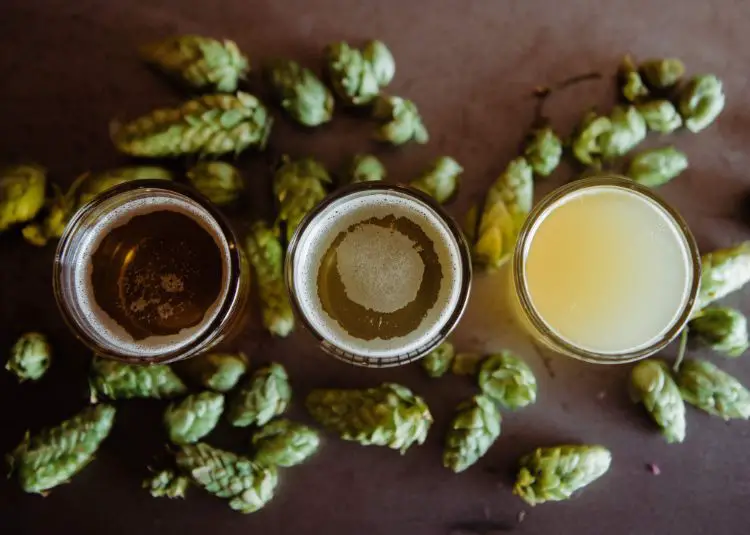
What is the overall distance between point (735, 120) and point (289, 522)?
1085mm

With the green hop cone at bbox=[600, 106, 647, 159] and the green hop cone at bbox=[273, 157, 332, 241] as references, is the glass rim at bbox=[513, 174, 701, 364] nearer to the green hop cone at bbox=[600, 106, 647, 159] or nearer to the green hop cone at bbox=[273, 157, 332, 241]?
the green hop cone at bbox=[600, 106, 647, 159]

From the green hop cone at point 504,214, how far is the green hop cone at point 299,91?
0.33 metres

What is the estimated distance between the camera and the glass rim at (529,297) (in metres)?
1.13

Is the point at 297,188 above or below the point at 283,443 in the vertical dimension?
above

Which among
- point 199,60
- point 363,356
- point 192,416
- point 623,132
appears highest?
point 199,60

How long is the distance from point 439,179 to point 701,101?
1.58 feet

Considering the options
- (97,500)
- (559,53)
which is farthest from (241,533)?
(559,53)

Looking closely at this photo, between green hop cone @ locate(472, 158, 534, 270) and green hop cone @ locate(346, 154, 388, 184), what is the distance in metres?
0.20

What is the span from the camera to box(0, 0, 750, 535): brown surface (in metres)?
1.29

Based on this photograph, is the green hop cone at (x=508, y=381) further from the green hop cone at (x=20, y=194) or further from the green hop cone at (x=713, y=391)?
the green hop cone at (x=20, y=194)

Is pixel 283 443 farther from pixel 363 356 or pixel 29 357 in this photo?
Answer: pixel 29 357

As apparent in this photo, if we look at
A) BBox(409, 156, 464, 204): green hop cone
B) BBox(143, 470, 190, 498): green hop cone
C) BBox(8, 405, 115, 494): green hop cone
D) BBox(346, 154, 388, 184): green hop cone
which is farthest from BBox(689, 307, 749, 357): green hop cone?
BBox(8, 405, 115, 494): green hop cone

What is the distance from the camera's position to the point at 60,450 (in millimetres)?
1245

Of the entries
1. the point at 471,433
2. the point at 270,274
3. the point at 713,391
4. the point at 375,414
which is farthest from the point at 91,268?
the point at 713,391
